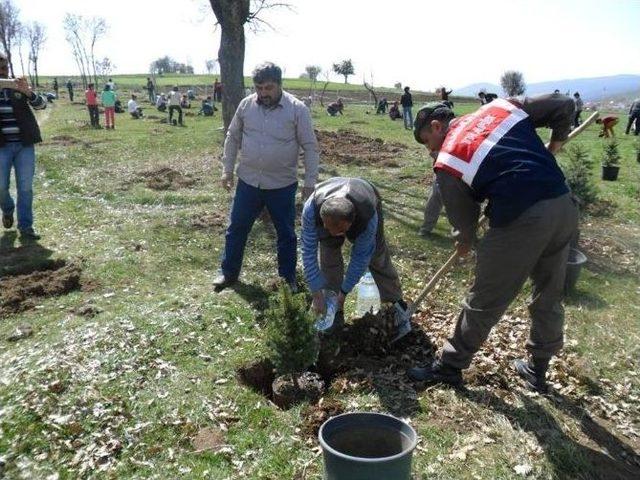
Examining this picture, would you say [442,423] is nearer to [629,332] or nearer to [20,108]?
[629,332]

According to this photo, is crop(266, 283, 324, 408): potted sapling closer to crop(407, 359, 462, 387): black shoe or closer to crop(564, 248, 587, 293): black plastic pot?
crop(407, 359, 462, 387): black shoe

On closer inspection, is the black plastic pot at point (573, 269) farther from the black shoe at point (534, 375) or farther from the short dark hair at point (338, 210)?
the short dark hair at point (338, 210)

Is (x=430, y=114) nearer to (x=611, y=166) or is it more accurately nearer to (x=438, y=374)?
(x=438, y=374)

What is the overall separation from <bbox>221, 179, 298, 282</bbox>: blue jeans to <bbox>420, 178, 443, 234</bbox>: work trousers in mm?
2995

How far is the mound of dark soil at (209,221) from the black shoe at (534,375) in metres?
5.28

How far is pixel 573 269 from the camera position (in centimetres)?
599

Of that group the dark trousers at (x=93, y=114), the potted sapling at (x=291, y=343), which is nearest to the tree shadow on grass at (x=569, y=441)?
the potted sapling at (x=291, y=343)

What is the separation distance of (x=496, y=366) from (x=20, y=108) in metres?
6.59

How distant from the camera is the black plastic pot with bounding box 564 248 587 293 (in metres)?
5.96

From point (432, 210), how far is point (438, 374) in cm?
419

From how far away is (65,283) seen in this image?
19.9ft

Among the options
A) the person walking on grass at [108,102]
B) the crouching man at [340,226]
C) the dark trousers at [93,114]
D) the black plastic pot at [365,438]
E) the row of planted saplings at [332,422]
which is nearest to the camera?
the row of planted saplings at [332,422]

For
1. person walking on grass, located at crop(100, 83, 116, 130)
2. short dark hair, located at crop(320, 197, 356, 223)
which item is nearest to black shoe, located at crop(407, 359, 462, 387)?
short dark hair, located at crop(320, 197, 356, 223)

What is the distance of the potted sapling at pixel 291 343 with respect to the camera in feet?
12.8
